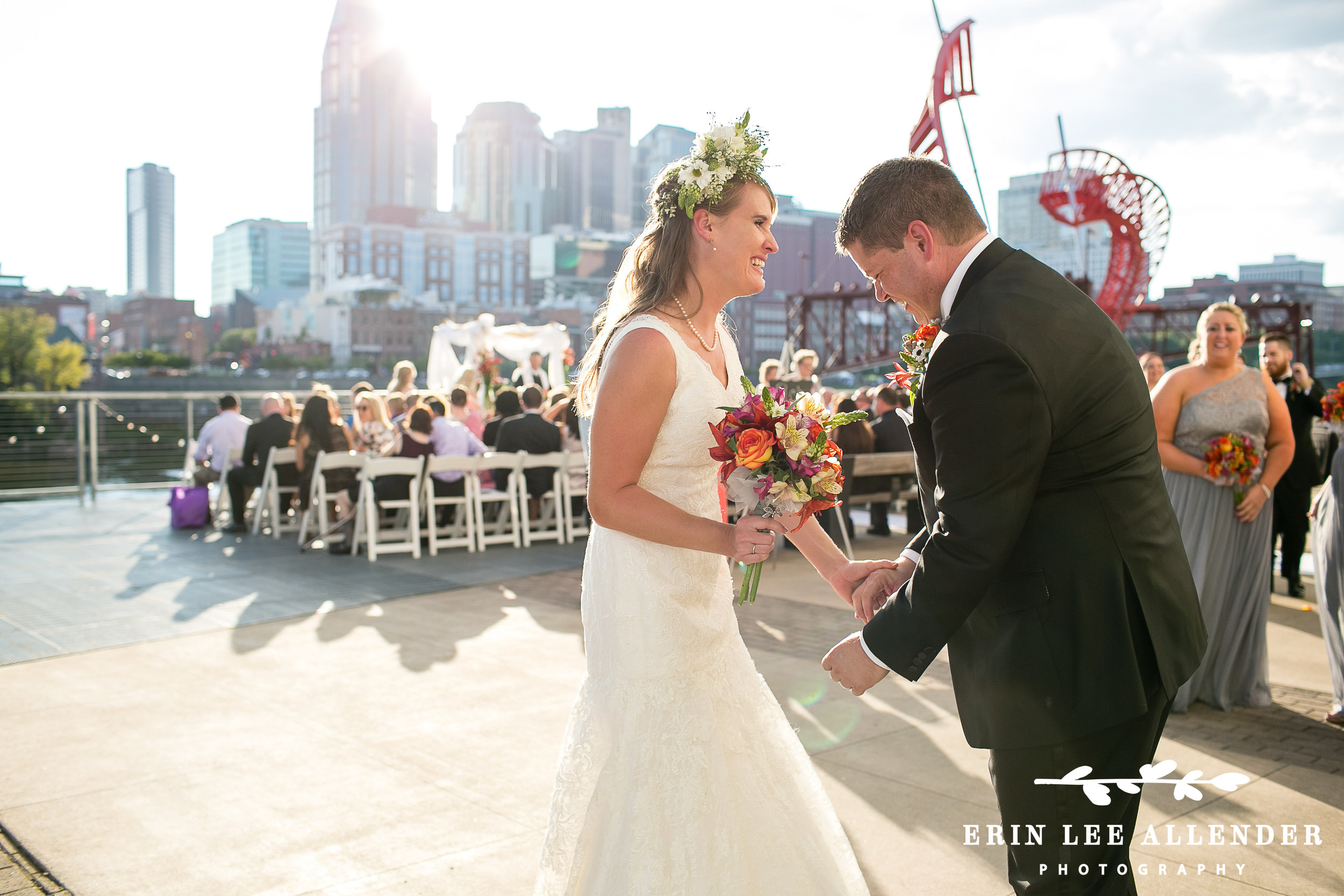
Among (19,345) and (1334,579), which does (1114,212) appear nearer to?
(1334,579)

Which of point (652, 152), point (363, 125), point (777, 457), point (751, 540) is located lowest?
point (751, 540)

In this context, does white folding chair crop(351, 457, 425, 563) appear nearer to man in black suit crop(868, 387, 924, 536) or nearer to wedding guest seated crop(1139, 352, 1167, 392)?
man in black suit crop(868, 387, 924, 536)

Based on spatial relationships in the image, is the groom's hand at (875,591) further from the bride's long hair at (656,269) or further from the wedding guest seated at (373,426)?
the wedding guest seated at (373,426)

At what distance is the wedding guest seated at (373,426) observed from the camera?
10391 millimetres

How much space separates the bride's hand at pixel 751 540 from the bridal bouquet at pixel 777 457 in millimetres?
69

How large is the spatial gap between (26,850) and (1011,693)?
3245mm

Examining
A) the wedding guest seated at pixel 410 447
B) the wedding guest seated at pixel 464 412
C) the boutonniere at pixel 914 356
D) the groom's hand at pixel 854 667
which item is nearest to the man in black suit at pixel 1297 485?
the boutonniere at pixel 914 356

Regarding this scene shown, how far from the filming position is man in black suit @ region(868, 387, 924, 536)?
10.5 meters

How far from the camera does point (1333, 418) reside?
5.75 metres

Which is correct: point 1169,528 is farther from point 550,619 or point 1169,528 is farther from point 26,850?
point 550,619

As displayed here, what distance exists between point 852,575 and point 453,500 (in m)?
7.58

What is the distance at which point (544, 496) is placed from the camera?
10297 millimetres

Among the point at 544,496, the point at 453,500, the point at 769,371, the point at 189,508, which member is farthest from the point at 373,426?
the point at 769,371

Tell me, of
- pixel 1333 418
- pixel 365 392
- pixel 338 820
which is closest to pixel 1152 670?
pixel 338 820
